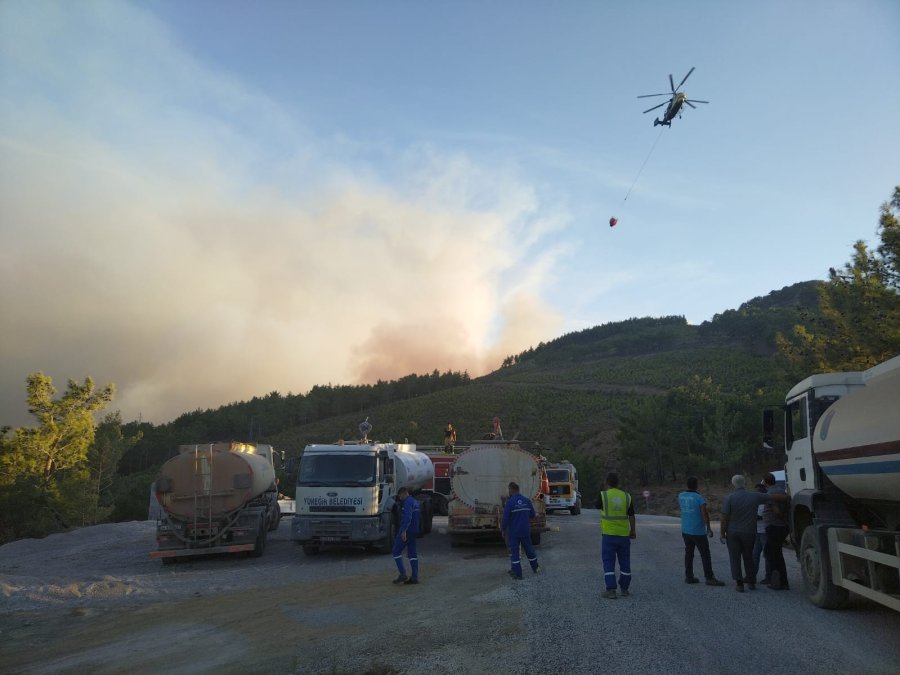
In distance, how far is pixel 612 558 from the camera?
33.9 feet

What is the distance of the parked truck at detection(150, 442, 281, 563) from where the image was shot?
57.7ft

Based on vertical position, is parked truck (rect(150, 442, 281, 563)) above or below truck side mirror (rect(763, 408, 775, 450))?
below

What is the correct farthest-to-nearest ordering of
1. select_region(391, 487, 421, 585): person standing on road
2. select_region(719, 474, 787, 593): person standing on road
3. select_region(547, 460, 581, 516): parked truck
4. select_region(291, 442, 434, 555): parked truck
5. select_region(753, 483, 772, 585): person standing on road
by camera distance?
select_region(547, 460, 581, 516): parked truck, select_region(291, 442, 434, 555): parked truck, select_region(391, 487, 421, 585): person standing on road, select_region(753, 483, 772, 585): person standing on road, select_region(719, 474, 787, 593): person standing on road

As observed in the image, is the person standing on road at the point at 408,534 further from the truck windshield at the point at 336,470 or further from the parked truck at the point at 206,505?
the parked truck at the point at 206,505

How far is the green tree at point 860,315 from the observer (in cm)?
2359

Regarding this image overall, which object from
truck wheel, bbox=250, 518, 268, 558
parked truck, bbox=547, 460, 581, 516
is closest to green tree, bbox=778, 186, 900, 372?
parked truck, bbox=547, 460, 581, 516

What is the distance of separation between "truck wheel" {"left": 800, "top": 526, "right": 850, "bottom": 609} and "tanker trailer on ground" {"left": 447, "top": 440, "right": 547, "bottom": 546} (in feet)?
27.1

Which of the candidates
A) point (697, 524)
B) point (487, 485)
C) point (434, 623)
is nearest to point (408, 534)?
point (434, 623)

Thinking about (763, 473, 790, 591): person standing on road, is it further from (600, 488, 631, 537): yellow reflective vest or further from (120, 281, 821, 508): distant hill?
(120, 281, 821, 508): distant hill

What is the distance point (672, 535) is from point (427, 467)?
9.32m

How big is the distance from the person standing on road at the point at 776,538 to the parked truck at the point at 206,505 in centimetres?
1299

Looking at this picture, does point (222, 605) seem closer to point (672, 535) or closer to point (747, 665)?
point (747, 665)

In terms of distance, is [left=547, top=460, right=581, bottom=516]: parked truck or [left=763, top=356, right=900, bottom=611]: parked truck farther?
[left=547, top=460, right=581, bottom=516]: parked truck

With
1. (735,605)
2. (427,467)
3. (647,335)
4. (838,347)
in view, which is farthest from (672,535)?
(647,335)
